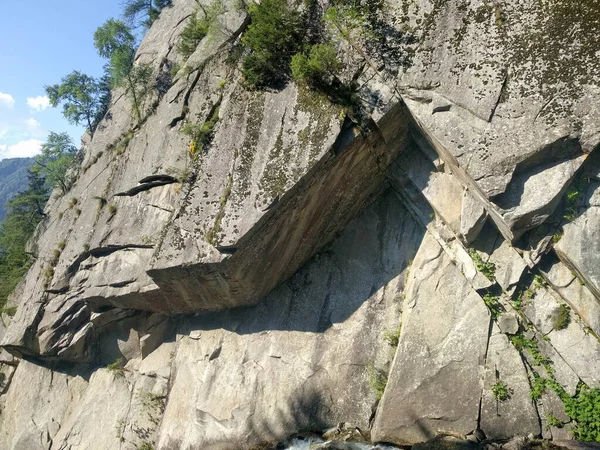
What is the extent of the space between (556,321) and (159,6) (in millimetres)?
25364

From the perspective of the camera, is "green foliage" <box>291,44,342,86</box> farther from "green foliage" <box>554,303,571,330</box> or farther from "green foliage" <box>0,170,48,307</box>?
"green foliage" <box>0,170,48,307</box>

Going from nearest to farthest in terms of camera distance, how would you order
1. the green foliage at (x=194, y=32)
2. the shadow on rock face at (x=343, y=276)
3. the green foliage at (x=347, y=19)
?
1. the green foliage at (x=347, y=19)
2. the shadow on rock face at (x=343, y=276)
3. the green foliage at (x=194, y=32)

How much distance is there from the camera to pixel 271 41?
13.3 metres

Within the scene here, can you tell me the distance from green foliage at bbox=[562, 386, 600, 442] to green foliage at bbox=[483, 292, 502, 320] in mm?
2451

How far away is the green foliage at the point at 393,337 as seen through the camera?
42.8 ft

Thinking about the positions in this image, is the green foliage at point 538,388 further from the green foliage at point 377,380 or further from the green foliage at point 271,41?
the green foliage at point 271,41

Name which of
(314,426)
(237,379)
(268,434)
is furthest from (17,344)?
(314,426)

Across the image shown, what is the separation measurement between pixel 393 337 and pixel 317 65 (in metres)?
7.98

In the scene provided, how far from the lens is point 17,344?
1752cm

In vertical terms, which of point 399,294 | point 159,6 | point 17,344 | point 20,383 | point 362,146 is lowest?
→ point 20,383

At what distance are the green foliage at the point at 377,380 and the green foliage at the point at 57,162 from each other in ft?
56.5

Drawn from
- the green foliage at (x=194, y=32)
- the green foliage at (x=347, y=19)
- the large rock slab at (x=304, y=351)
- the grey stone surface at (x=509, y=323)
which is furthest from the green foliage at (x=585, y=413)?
the green foliage at (x=194, y=32)

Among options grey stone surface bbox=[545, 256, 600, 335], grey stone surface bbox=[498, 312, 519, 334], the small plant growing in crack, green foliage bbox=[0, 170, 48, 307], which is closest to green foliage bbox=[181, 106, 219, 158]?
the small plant growing in crack

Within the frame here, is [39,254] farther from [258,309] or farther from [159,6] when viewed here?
[159,6]
